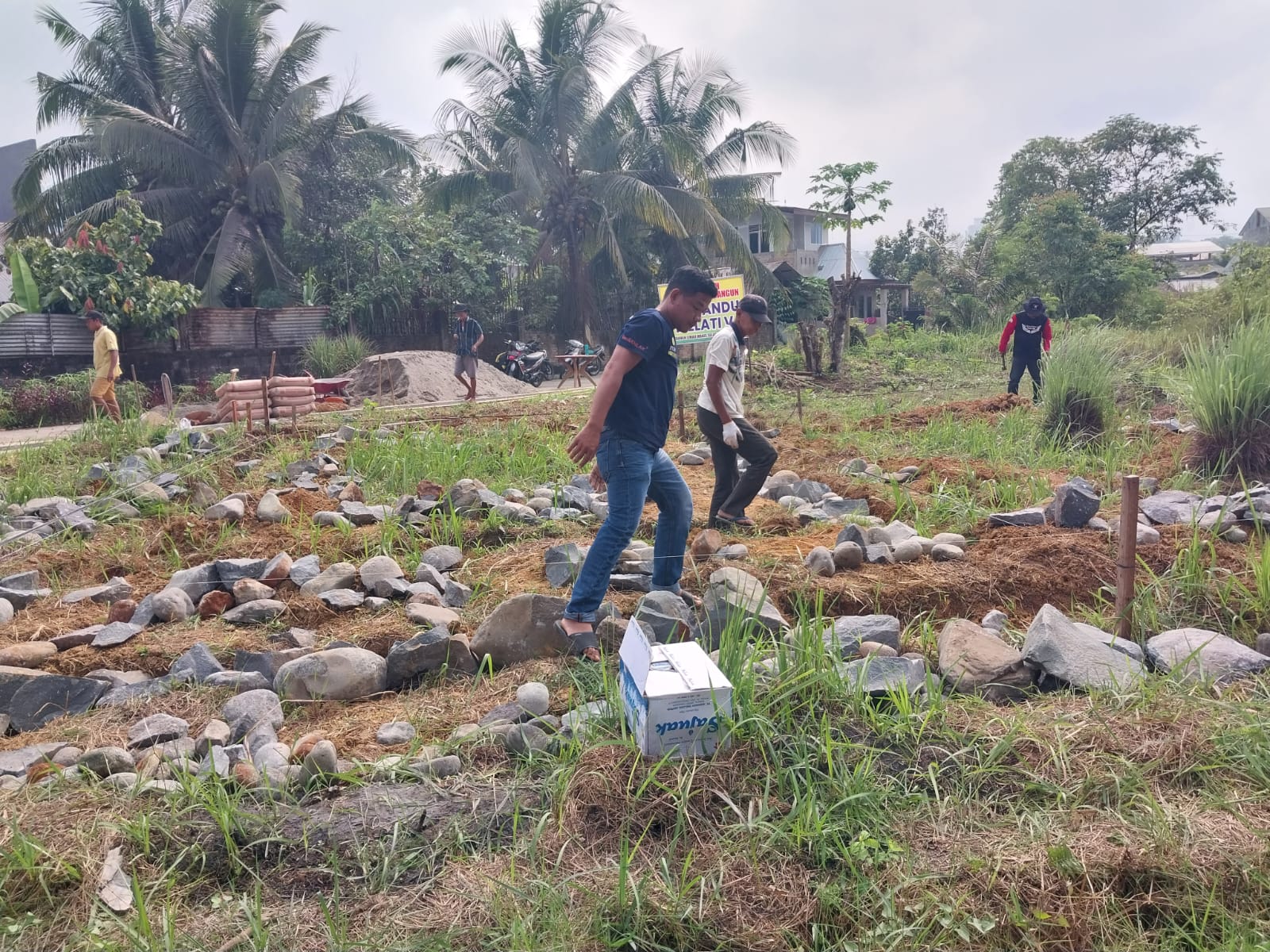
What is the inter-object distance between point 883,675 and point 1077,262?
24.9 m

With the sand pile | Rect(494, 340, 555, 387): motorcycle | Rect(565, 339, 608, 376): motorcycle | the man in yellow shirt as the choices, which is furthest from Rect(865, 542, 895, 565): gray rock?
Rect(565, 339, 608, 376): motorcycle

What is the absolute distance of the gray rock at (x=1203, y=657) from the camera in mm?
3203

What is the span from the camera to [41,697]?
136 inches

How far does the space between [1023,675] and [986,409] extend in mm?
7573

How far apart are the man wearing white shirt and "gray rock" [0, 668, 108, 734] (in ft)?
11.3

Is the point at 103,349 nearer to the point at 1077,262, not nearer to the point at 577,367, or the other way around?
the point at 577,367

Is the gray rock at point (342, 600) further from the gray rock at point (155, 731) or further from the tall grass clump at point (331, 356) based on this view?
the tall grass clump at point (331, 356)

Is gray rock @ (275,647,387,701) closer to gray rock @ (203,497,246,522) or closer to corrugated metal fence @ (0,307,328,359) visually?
gray rock @ (203,497,246,522)

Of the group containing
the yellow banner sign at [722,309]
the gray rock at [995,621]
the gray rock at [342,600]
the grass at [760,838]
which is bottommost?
the grass at [760,838]

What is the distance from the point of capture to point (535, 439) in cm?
852

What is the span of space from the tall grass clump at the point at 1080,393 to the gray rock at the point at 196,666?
6784 millimetres

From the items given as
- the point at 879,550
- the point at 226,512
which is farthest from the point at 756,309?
the point at 226,512

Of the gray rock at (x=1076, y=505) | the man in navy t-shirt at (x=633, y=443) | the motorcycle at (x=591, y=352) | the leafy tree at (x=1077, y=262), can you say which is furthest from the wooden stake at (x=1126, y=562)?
the leafy tree at (x=1077, y=262)

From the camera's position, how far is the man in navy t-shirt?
3.69 meters
